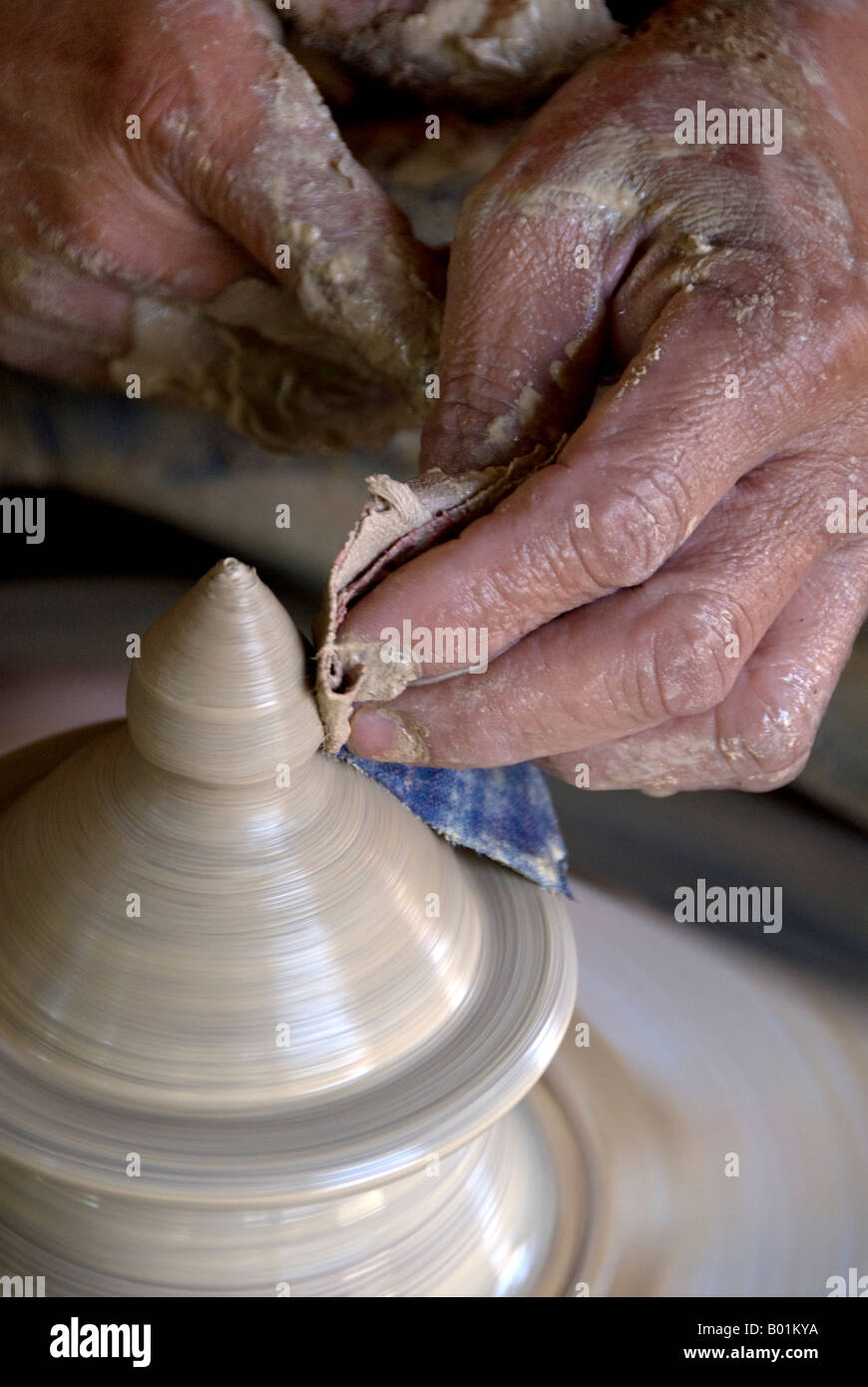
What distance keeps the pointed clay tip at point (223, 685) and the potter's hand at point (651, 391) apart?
71mm

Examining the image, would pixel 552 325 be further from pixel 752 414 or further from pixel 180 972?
pixel 180 972

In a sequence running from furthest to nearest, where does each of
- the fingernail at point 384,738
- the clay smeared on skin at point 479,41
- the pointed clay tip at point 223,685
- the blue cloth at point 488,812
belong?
the clay smeared on skin at point 479,41 < the blue cloth at point 488,812 < the fingernail at point 384,738 < the pointed clay tip at point 223,685

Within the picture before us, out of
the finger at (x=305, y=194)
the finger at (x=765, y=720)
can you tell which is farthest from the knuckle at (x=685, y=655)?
the finger at (x=305, y=194)

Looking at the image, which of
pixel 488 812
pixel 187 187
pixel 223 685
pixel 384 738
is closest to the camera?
pixel 223 685

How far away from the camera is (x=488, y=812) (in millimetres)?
1146

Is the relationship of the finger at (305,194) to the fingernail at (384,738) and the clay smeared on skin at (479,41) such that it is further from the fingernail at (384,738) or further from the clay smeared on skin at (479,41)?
the fingernail at (384,738)

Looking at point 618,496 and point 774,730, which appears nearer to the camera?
point 618,496

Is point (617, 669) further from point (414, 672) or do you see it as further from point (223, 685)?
point (223, 685)

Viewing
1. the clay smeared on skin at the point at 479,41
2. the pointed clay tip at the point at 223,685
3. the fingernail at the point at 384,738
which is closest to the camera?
the pointed clay tip at the point at 223,685

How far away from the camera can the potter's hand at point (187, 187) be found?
119 cm

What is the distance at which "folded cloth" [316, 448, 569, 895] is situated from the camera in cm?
91

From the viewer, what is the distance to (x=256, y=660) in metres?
0.87

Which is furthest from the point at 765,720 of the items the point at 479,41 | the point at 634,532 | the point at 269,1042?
the point at 479,41

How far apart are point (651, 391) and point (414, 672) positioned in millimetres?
272
